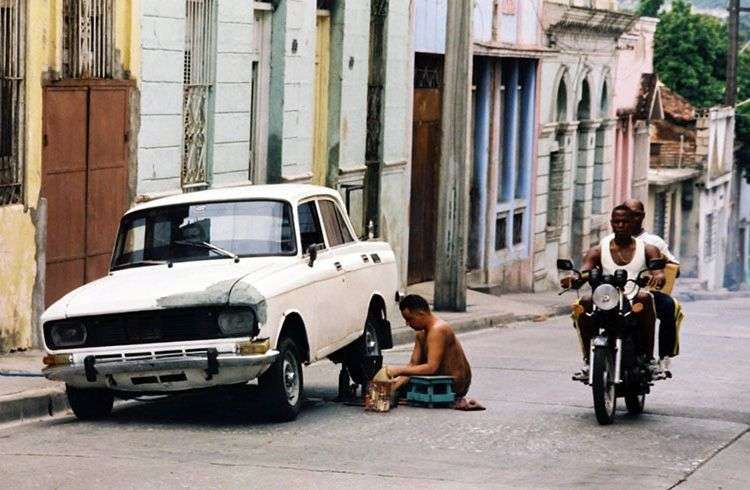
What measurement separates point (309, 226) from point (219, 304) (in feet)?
6.47

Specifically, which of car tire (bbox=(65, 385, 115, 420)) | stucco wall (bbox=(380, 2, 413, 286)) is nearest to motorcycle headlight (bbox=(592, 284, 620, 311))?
car tire (bbox=(65, 385, 115, 420))

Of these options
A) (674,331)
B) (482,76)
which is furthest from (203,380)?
(482,76)

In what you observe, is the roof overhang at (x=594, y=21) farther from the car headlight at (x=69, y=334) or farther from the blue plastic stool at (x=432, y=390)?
the car headlight at (x=69, y=334)

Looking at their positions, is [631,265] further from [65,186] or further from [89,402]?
[65,186]

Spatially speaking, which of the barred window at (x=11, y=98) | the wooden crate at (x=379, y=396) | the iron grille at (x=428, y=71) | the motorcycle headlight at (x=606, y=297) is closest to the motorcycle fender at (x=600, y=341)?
the motorcycle headlight at (x=606, y=297)

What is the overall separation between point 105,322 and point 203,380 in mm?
760

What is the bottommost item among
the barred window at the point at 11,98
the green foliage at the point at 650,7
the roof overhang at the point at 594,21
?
the barred window at the point at 11,98

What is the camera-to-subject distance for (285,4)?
23844mm

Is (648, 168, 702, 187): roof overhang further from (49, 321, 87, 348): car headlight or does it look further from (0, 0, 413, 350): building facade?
(49, 321, 87, 348): car headlight

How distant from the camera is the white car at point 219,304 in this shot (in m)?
12.7

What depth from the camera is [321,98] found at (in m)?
26.1

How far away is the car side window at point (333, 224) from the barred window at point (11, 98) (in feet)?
11.1

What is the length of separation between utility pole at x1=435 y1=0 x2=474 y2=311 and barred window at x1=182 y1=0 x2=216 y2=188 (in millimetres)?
4980

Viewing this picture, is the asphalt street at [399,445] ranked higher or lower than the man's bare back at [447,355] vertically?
lower
